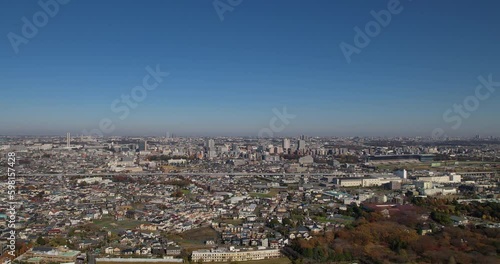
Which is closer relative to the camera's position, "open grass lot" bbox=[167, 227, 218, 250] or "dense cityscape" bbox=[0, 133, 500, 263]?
"dense cityscape" bbox=[0, 133, 500, 263]

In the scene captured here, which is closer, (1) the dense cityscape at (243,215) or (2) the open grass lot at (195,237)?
(1) the dense cityscape at (243,215)

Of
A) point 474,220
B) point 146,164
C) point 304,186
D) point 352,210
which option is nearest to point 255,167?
point 146,164

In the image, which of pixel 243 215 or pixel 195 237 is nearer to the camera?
pixel 195 237

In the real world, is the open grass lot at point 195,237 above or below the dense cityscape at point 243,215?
below

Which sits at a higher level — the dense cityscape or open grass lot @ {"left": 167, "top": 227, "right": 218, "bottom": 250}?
the dense cityscape
